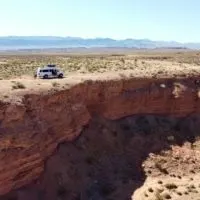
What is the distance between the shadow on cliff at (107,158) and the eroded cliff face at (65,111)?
0.89 meters

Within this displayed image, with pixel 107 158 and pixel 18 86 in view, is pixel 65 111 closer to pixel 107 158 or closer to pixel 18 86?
pixel 18 86

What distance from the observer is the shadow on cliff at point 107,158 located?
39066mm

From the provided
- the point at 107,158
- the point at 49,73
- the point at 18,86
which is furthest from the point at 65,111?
the point at 49,73

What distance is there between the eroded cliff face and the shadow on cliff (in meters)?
0.89

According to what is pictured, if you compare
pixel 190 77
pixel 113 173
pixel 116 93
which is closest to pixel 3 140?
pixel 113 173

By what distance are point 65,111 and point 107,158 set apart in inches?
255

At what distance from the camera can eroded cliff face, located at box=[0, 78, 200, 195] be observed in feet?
115

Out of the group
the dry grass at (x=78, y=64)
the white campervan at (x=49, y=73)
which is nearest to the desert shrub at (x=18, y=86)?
the dry grass at (x=78, y=64)

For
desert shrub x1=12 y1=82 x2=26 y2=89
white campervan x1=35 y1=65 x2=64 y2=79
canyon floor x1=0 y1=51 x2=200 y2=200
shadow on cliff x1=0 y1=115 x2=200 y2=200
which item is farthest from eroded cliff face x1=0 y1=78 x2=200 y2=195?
white campervan x1=35 y1=65 x2=64 y2=79

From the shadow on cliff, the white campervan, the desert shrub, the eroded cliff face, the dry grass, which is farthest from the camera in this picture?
the dry grass

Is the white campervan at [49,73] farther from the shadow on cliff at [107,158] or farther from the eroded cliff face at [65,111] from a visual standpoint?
the shadow on cliff at [107,158]

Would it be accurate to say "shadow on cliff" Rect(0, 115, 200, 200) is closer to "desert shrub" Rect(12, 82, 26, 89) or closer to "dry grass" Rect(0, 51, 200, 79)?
"desert shrub" Rect(12, 82, 26, 89)

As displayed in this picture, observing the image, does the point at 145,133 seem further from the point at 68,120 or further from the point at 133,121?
the point at 68,120

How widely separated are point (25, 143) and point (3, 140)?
90.0 inches
